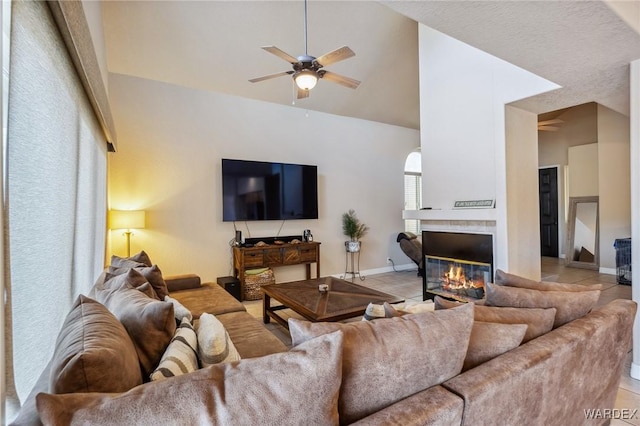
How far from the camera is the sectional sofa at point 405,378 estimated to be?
659 millimetres

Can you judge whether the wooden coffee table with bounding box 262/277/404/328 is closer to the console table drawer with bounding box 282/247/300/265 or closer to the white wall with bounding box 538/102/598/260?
the console table drawer with bounding box 282/247/300/265

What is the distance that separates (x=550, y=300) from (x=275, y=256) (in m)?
3.60

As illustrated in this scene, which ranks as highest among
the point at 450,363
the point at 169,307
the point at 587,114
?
the point at 587,114

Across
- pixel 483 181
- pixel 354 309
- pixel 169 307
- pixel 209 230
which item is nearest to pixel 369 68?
pixel 483 181

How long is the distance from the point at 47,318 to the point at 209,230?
309cm

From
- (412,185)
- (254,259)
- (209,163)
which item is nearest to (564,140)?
(412,185)

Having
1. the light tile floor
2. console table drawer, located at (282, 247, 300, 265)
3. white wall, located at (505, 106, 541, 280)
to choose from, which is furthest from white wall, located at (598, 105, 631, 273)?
console table drawer, located at (282, 247, 300, 265)

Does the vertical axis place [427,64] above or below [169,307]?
above

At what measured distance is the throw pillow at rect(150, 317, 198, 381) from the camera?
0.95m

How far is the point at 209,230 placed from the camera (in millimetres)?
4465

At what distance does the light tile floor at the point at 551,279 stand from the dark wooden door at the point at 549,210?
0.35 meters

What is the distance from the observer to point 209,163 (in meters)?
4.48

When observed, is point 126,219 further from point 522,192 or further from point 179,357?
point 522,192

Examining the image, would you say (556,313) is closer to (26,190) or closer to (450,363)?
(450,363)
